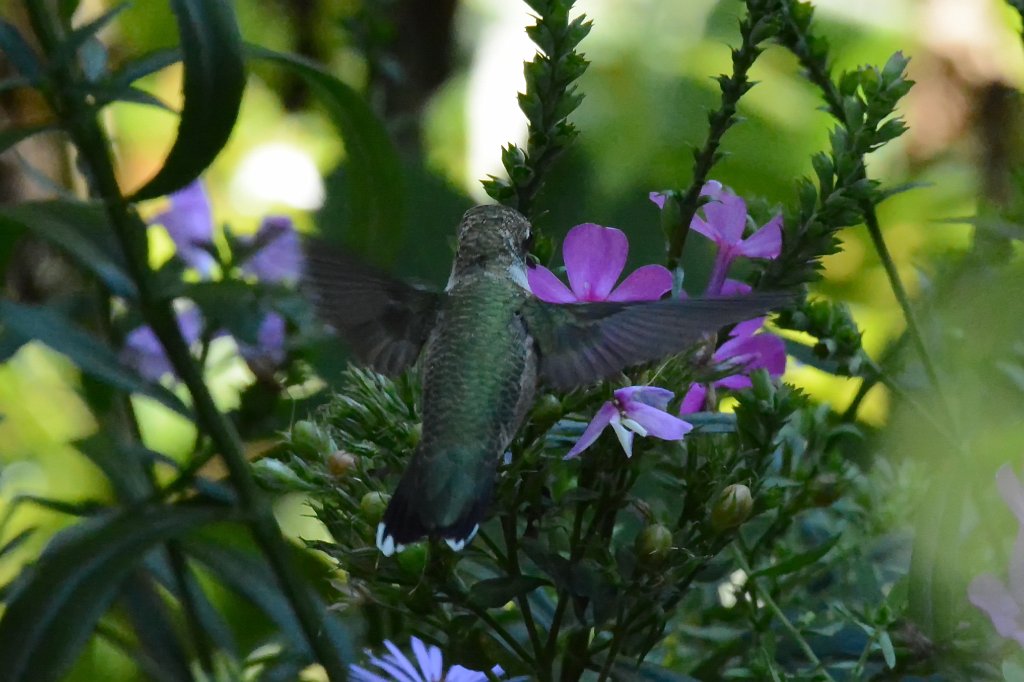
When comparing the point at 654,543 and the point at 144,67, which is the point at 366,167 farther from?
the point at 654,543

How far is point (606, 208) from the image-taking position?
1438mm

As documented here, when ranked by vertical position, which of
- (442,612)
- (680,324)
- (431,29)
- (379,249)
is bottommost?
(442,612)

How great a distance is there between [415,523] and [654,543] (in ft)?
0.30

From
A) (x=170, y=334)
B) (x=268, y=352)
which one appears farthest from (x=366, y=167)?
(x=170, y=334)

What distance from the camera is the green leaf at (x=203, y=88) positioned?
2.07 ft

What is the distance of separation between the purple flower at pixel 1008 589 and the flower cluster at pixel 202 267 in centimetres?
44

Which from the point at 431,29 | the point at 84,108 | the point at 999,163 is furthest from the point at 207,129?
the point at 999,163

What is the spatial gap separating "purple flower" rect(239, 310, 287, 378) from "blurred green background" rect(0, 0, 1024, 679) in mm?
290

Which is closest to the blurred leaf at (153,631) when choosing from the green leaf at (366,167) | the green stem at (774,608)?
the green leaf at (366,167)

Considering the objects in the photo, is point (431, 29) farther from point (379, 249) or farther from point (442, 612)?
point (442, 612)

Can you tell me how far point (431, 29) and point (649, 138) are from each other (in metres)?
0.50

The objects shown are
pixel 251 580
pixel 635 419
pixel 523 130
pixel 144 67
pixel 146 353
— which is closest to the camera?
pixel 635 419

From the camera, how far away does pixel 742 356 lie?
557 millimetres

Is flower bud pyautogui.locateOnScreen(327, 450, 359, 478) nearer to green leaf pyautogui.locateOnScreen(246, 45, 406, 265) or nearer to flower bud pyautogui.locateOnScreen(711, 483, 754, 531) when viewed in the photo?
flower bud pyautogui.locateOnScreen(711, 483, 754, 531)
